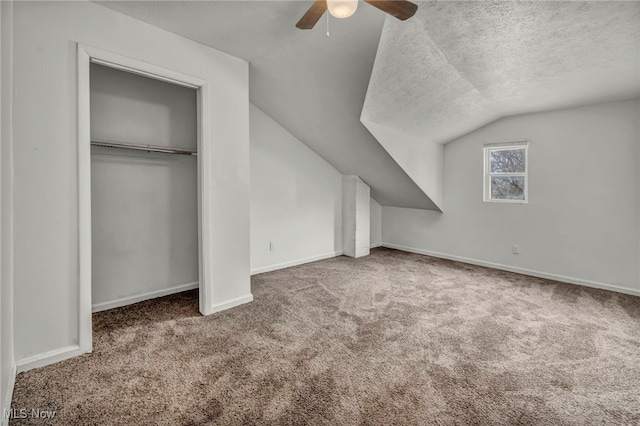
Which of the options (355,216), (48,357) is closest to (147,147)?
(48,357)

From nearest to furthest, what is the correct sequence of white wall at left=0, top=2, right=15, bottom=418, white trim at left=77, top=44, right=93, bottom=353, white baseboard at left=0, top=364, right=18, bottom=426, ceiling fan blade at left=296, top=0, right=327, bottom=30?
1. white baseboard at left=0, top=364, right=18, bottom=426
2. white wall at left=0, top=2, right=15, bottom=418
3. ceiling fan blade at left=296, top=0, right=327, bottom=30
4. white trim at left=77, top=44, right=93, bottom=353

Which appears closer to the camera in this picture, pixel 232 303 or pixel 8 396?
pixel 8 396

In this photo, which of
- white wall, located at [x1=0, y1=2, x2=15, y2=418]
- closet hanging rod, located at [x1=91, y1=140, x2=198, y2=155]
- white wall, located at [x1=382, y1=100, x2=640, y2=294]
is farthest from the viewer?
white wall, located at [x1=382, y1=100, x2=640, y2=294]

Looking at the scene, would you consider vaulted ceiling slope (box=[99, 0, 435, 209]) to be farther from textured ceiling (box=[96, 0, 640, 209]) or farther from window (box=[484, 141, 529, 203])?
window (box=[484, 141, 529, 203])

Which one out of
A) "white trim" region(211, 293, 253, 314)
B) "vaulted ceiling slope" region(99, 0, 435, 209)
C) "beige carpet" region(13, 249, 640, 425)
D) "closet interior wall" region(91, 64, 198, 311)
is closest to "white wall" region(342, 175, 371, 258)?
"vaulted ceiling slope" region(99, 0, 435, 209)

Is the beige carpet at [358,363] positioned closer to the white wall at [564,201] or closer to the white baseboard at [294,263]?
the white wall at [564,201]

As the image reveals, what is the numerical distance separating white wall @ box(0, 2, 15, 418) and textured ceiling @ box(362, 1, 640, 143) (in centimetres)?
238

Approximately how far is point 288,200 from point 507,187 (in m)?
3.12

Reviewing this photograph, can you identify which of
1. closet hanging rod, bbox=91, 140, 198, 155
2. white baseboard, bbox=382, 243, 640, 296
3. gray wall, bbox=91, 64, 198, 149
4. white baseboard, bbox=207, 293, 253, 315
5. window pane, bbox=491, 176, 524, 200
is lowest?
white baseboard, bbox=207, 293, 253, 315

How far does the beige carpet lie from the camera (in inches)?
61.9

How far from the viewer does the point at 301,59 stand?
2.77 metres

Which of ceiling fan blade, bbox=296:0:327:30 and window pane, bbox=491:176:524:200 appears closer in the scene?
ceiling fan blade, bbox=296:0:327:30

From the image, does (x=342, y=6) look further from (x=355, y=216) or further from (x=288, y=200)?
(x=355, y=216)

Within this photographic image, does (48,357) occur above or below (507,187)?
below
